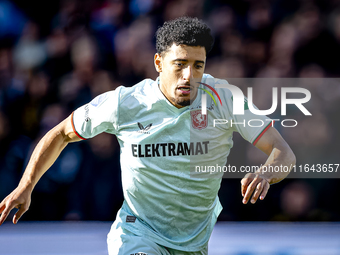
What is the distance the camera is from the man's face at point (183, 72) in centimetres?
228

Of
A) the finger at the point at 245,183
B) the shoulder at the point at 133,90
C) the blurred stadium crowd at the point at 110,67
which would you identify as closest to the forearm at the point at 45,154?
the shoulder at the point at 133,90

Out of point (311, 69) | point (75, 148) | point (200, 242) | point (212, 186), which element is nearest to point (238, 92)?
point (212, 186)

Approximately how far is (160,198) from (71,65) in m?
2.16

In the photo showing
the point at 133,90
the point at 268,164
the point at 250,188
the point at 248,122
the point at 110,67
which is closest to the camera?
the point at 250,188

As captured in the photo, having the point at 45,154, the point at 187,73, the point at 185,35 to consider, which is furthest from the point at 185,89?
the point at 45,154

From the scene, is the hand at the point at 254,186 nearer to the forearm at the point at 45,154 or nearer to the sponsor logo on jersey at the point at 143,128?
A: the sponsor logo on jersey at the point at 143,128

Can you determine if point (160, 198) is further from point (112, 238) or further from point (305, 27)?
point (305, 27)

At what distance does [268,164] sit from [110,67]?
2365mm

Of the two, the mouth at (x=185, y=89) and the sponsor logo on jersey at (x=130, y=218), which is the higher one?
the mouth at (x=185, y=89)

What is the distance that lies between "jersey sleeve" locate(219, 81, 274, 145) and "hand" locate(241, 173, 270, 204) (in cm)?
44

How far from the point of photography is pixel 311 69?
3.81m

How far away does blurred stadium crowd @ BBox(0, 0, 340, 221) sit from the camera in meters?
3.79

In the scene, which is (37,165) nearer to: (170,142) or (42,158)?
(42,158)

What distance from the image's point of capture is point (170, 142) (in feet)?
7.47
